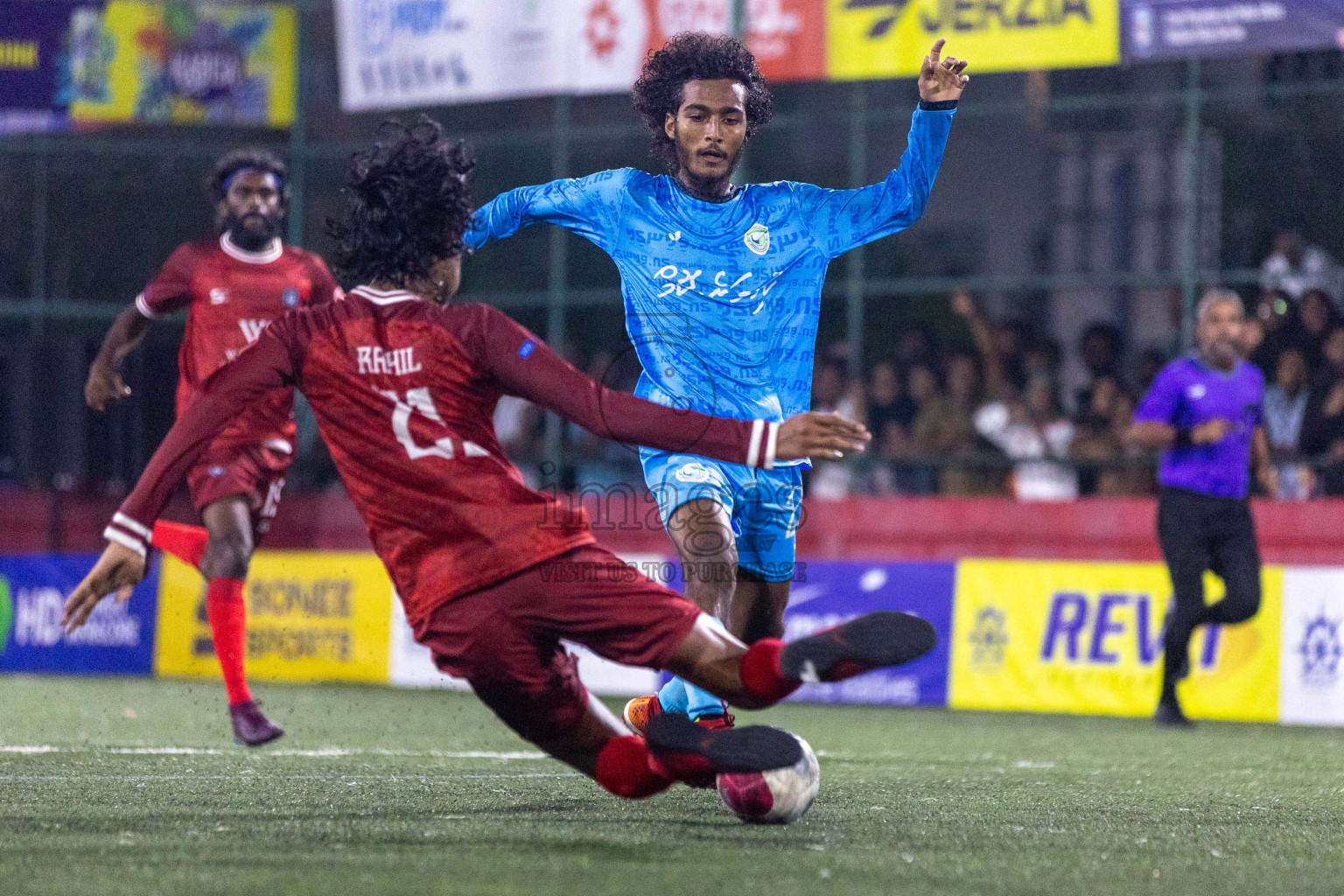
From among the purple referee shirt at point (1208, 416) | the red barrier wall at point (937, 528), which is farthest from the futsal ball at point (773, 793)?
the red barrier wall at point (937, 528)

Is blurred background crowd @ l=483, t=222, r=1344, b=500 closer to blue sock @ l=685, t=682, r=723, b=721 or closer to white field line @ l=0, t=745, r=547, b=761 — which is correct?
white field line @ l=0, t=745, r=547, b=761

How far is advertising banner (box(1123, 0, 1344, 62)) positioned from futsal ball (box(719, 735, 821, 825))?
889cm

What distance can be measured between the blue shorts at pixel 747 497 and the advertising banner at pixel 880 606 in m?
5.35

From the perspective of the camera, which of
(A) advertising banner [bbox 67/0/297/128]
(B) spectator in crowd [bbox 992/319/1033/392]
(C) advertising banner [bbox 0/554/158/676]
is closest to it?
(C) advertising banner [bbox 0/554/158/676]

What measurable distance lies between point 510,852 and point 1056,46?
9850mm

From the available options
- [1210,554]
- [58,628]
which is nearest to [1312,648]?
[1210,554]

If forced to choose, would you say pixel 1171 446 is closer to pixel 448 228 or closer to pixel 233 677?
pixel 233 677

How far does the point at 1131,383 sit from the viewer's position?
1435 cm

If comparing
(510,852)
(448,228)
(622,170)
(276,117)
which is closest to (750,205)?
(622,170)

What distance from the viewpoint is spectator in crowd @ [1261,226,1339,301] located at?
1317 cm

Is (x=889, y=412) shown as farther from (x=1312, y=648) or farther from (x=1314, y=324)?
(x=1312, y=648)

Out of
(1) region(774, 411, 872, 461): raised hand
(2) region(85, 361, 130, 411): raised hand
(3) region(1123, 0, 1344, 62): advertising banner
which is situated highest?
(3) region(1123, 0, 1344, 62): advertising banner

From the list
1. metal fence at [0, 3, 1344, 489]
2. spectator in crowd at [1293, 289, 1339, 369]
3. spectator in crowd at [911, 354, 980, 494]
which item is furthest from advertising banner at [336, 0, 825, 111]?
spectator in crowd at [1293, 289, 1339, 369]

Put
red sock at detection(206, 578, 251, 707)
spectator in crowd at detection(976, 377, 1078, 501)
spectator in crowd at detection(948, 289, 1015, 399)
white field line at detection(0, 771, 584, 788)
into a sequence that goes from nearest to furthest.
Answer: white field line at detection(0, 771, 584, 788), red sock at detection(206, 578, 251, 707), spectator in crowd at detection(976, 377, 1078, 501), spectator in crowd at detection(948, 289, 1015, 399)
